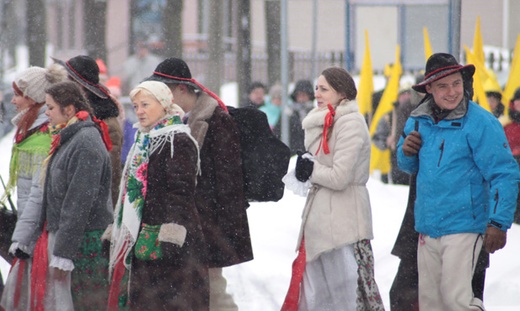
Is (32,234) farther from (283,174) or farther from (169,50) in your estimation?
(169,50)

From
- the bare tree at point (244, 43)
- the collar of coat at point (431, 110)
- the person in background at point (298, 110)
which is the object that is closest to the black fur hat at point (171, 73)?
the collar of coat at point (431, 110)

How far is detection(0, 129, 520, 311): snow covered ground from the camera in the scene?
825cm

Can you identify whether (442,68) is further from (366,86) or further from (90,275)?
(366,86)

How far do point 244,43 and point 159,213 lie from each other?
14.2m

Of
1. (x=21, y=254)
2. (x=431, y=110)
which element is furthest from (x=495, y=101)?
(x=21, y=254)

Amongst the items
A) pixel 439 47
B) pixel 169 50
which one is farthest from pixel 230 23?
pixel 169 50

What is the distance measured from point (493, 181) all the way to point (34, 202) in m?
2.81

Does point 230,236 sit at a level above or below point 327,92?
below

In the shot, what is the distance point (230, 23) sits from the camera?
35.2 m

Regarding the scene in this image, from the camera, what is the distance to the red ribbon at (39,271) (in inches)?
244

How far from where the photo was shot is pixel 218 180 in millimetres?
6402

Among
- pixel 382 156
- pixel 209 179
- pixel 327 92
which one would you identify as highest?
pixel 327 92

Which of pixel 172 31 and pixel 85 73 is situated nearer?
pixel 85 73

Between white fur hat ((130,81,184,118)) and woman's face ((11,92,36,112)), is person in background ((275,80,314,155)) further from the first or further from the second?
white fur hat ((130,81,184,118))
